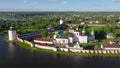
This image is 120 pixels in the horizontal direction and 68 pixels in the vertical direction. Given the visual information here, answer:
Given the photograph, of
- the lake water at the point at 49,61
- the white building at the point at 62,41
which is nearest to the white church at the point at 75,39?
the white building at the point at 62,41

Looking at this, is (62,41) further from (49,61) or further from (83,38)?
(49,61)

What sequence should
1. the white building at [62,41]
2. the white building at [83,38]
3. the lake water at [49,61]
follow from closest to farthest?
the lake water at [49,61]
the white building at [62,41]
the white building at [83,38]

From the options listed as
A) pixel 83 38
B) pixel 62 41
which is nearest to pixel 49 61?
pixel 62 41

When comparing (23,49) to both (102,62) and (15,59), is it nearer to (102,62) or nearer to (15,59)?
(15,59)

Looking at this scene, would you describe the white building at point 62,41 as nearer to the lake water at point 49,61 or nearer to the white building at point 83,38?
the white building at point 83,38

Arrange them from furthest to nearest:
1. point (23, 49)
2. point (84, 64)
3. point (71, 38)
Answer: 1. point (71, 38)
2. point (23, 49)
3. point (84, 64)

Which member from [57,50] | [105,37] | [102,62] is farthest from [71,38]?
[102,62]

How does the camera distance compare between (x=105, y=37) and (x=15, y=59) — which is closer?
(x=15, y=59)

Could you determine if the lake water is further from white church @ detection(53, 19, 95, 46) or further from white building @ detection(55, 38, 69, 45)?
→ white church @ detection(53, 19, 95, 46)

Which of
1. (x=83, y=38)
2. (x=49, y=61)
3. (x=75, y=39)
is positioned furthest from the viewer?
(x=75, y=39)
